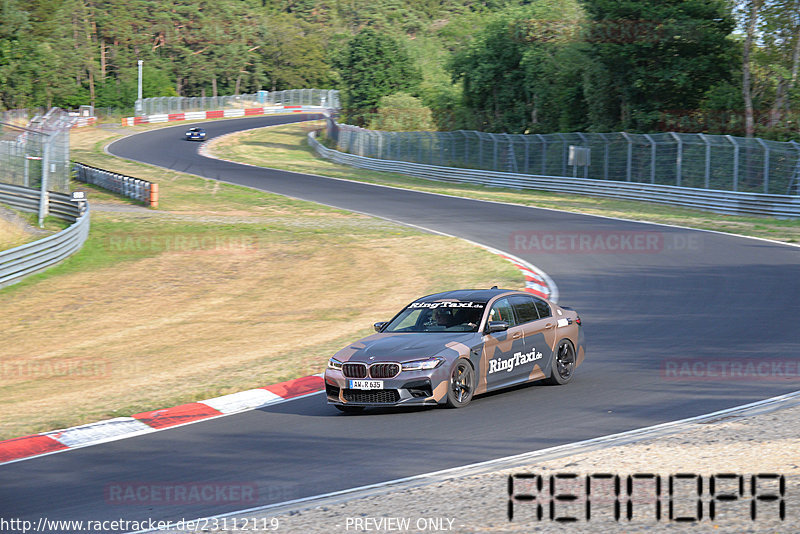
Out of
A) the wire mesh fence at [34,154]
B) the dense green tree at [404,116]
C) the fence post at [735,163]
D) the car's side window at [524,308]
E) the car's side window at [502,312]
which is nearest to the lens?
the car's side window at [502,312]

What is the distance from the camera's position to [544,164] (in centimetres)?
4541

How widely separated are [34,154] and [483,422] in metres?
26.9

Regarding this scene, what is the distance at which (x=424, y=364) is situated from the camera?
11.2 meters

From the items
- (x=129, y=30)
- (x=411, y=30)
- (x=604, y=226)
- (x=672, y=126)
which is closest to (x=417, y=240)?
(x=604, y=226)

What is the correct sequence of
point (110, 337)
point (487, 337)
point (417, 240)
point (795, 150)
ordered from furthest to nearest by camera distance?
point (795, 150) → point (417, 240) → point (110, 337) → point (487, 337)

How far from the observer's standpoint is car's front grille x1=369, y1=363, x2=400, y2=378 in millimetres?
11273

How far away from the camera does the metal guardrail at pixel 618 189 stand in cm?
3244

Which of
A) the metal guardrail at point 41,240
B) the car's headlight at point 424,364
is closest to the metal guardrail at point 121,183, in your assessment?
the metal guardrail at point 41,240

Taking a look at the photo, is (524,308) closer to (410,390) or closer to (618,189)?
(410,390)

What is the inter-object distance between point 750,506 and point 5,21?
8558 cm

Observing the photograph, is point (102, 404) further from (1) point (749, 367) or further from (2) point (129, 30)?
(2) point (129, 30)

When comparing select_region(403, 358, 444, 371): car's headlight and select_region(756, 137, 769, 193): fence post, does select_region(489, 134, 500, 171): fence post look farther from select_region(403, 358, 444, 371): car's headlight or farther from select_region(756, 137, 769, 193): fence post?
select_region(403, 358, 444, 371): car's headlight

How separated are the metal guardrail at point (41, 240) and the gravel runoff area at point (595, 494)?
19.0 m

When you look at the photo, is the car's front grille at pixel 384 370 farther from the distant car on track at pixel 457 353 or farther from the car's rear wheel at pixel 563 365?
the car's rear wheel at pixel 563 365
